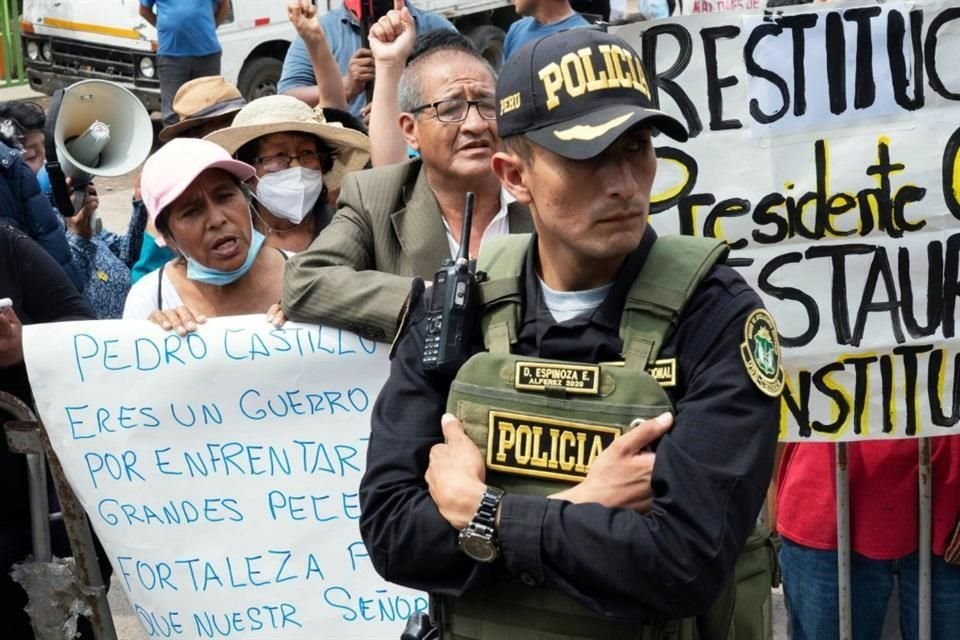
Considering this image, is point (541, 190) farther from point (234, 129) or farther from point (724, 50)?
point (234, 129)

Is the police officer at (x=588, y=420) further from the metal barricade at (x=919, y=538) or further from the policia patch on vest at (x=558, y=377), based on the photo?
the metal barricade at (x=919, y=538)

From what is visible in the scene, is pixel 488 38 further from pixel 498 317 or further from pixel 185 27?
pixel 498 317

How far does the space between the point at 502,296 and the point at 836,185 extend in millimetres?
1384

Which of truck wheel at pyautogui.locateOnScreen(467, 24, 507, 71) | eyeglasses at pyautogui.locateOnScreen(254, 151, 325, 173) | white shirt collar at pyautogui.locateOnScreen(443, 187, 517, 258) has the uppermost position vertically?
truck wheel at pyautogui.locateOnScreen(467, 24, 507, 71)

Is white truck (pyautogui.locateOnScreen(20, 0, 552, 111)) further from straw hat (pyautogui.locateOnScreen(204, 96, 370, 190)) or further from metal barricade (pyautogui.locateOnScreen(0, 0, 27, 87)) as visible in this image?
straw hat (pyautogui.locateOnScreen(204, 96, 370, 190))

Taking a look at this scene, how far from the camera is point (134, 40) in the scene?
13.4 m

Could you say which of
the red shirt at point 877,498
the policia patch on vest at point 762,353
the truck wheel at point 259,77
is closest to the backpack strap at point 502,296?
the policia patch on vest at point 762,353

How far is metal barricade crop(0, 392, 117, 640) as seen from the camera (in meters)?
→ 3.85

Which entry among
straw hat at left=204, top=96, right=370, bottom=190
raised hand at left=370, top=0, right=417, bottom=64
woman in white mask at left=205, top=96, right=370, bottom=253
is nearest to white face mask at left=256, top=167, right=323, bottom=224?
woman in white mask at left=205, top=96, right=370, bottom=253

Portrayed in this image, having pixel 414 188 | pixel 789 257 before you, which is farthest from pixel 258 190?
pixel 789 257

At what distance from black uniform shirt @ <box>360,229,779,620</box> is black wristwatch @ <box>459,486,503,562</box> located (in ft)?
0.06

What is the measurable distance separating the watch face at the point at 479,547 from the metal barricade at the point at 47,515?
1.77 meters

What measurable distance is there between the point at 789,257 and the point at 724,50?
54 cm

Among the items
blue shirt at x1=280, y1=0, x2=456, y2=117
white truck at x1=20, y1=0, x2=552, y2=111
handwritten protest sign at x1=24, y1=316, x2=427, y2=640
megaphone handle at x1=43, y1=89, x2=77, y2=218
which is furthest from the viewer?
white truck at x1=20, y1=0, x2=552, y2=111
